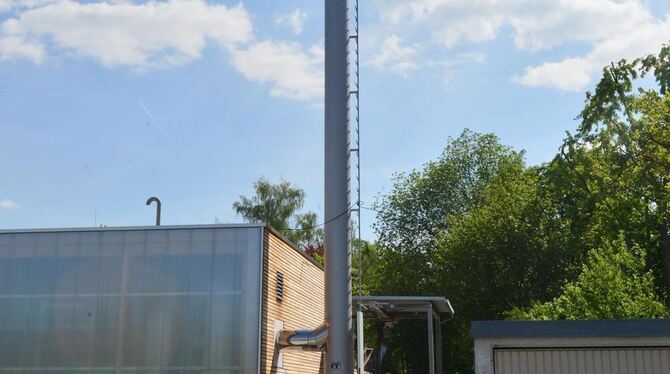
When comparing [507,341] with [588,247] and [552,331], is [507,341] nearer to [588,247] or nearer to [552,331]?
[552,331]

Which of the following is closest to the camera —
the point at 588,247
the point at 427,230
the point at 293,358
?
the point at 293,358

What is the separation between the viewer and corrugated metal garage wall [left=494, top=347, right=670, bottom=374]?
12141 mm

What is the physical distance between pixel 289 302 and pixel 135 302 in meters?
3.76

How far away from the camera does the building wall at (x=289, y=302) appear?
1791 centimetres

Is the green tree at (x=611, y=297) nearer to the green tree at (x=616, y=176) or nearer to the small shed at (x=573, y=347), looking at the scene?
the green tree at (x=616, y=176)

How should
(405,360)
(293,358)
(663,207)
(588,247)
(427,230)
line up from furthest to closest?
(427,230) → (405,360) → (588,247) → (663,207) → (293,358)

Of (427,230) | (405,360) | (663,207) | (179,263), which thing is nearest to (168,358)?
(179,263)

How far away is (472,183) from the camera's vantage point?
51656mm

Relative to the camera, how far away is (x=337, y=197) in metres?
19.0

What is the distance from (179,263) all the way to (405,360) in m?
29.2

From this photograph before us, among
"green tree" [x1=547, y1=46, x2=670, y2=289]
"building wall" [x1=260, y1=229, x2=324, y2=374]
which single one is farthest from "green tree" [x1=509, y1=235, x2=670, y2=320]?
"building wall" [x1=260, y1=229, x2=324, y2=374]

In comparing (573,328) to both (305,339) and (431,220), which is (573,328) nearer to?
(305,339)

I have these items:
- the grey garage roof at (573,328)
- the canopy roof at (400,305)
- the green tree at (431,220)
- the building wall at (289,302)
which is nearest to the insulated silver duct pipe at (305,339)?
the building wall at (289,302)

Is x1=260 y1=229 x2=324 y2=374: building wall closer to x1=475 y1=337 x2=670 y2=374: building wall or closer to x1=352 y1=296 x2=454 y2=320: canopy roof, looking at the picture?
x1=352 y1=296 x2=454 y2=320: canopy roof
